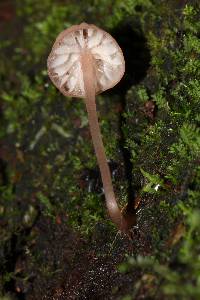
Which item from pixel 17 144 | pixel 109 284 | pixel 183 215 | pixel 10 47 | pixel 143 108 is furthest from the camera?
pixel 10 47

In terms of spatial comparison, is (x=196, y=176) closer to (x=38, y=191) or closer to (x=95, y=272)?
(x=95, y=272)

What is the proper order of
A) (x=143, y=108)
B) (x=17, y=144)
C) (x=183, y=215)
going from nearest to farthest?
(x=183, y=215), (x=143, y=108), (x=17, y=144)

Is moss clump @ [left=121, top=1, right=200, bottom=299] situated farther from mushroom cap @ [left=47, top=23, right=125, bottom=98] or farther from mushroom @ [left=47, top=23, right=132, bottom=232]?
mushroom cap @ [left=47, top=23, right=125, bottom=98]

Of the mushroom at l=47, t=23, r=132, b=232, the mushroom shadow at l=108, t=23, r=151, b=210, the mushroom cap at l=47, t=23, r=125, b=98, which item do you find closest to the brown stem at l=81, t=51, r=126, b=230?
the mushroom at l=47, t=23, r=132, b=232

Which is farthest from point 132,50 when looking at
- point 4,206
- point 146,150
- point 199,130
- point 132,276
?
point 132,276

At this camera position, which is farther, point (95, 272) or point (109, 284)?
point (95, 272)

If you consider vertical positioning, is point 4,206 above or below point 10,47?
below

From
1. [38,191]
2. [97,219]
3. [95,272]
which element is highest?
[38,191]

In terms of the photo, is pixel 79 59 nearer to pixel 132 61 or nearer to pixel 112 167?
pixel 132 61

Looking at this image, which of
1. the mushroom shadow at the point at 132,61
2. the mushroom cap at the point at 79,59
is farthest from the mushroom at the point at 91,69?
the mushroom shadow at the point at 132,61
